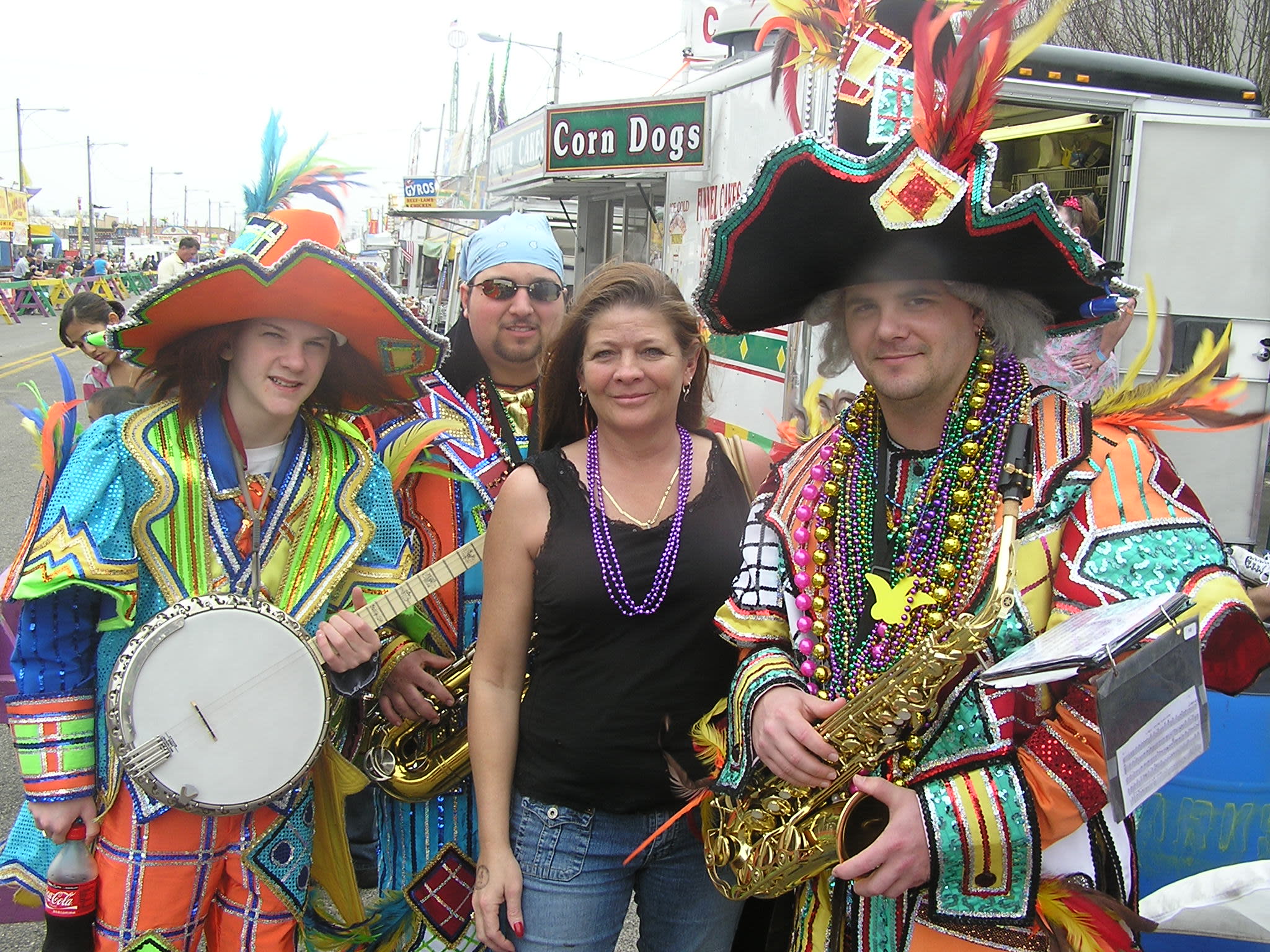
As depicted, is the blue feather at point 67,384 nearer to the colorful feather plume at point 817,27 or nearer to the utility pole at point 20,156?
the colorful feather plume at point 817,27

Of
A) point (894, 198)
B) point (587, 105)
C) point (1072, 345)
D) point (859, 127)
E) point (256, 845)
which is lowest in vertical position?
point (256, 845)

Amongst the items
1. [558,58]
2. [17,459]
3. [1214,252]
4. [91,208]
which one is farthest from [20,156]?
[1214,252]

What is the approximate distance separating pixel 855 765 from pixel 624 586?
1.79ft

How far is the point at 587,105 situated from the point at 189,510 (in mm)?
5927

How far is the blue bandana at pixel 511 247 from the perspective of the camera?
289cm

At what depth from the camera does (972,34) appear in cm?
147

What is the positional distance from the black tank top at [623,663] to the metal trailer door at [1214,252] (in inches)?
198

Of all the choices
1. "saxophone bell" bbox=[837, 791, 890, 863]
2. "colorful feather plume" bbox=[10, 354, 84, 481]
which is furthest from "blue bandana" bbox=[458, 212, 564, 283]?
A: "saxophone bell" bbox=[837, 791, 890, 863]

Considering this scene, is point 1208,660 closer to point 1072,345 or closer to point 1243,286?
point 1072,345

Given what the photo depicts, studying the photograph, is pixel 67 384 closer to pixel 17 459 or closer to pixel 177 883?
pixel 177 883

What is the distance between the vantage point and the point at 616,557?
6.40ft

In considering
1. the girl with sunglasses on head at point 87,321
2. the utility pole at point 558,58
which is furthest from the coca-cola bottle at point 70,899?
the utility pole at point 558,58

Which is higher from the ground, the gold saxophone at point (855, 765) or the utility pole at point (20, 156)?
the utility pole at point (20, 156)

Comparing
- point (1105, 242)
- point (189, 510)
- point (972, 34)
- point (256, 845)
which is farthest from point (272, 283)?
point (1105, 242)
